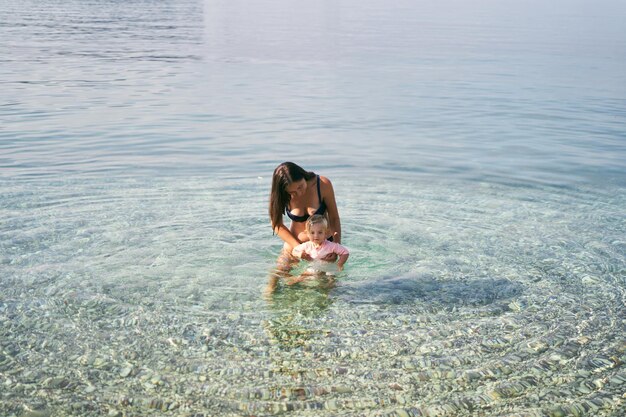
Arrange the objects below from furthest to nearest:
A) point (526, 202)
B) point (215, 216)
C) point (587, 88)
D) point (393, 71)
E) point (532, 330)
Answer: point (393, 71), point (587, 88), point (526, 202), point (215, 216), point (532, 330)

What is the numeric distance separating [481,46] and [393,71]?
44.8ft

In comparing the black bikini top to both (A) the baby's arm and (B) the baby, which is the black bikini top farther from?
(A) the baby's arm

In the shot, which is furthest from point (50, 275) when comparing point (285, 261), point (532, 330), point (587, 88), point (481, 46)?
point (481, 46)

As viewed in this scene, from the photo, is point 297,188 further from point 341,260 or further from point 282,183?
point 341,260

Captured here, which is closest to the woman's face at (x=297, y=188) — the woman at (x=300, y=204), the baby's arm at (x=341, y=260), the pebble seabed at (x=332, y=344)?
the woman at (x=300, y=204)

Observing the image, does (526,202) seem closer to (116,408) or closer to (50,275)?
(50,275)

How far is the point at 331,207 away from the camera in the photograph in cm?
818

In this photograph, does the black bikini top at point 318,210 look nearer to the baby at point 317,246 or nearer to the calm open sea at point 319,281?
the baby at point 317,246

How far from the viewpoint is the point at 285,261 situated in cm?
843

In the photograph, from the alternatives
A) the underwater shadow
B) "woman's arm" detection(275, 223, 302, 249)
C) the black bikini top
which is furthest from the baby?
the underwater shadow

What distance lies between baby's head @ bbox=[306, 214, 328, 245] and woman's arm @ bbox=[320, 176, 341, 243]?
391 millimetres

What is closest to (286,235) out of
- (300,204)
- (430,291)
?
(300,204)

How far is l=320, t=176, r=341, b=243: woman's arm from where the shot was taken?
8.06 metres

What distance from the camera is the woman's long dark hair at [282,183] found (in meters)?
7.62
